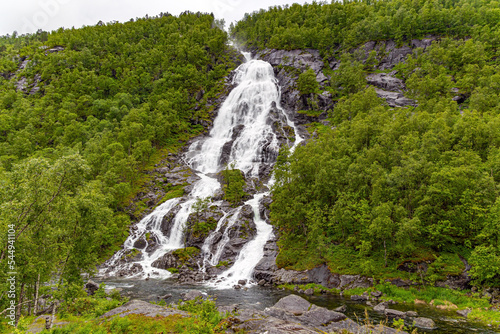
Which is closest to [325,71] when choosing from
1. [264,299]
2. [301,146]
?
[301,146]

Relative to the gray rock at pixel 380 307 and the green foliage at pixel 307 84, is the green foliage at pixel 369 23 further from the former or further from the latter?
the gray rock at pixel 380 307

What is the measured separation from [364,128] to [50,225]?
4789 centimetres

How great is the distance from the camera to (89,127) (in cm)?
8562

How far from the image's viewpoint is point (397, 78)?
9531 cm

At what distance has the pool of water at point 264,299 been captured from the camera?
77.0 feet

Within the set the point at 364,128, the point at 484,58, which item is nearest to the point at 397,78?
the point at 484,58

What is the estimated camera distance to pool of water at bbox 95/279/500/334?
23.5 metres

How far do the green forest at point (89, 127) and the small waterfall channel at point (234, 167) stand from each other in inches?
236

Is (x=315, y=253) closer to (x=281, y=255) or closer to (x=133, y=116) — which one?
(x=281, y=255)

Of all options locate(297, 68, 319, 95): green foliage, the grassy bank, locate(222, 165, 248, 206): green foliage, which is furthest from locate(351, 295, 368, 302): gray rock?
locate(297, 68, 319, 95): green foliage

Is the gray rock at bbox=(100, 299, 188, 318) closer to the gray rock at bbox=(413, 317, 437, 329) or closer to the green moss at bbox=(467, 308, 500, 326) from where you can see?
the gray rock at bbox=(413, 317, 437, 329)

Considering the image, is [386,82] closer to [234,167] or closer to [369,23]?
[369,23]

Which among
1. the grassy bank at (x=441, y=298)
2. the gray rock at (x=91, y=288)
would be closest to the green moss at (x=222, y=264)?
the grassy bank at (x=441, y=298)

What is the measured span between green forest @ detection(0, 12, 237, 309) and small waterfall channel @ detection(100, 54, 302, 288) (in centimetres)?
601
